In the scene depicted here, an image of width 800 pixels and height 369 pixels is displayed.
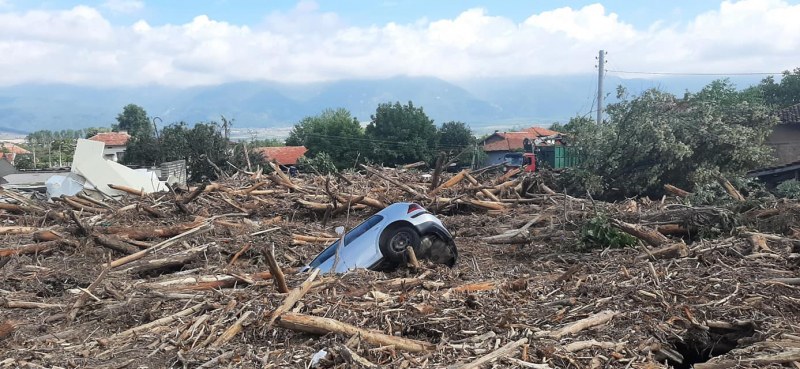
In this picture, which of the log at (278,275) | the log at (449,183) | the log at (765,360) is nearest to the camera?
the log at (765,360)

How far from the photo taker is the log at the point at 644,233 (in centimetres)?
802

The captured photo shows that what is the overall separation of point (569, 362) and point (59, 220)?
422 inches

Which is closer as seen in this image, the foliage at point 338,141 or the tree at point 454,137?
the foliage at point 338,141

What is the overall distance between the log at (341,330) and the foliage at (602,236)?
4666 millimetres

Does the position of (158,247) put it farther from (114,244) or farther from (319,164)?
(319,164)

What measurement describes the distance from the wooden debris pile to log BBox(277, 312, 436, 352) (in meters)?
0.01

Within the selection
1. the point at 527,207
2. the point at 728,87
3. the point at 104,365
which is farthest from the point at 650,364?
the point at 728,87

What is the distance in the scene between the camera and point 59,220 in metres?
11.6

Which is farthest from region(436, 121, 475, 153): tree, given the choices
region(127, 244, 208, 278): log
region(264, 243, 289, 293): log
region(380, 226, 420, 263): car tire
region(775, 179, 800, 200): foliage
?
region(264, 243, 289, 293): log

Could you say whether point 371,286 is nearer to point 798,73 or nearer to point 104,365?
point 104,365

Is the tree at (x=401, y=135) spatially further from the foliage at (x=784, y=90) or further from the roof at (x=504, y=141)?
the foliage at (x=784, y=90)

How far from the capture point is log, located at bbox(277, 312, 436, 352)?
4.20 meters

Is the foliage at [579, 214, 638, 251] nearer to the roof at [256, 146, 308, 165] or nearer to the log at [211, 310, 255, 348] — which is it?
the log at [211, 310, 255, 348]

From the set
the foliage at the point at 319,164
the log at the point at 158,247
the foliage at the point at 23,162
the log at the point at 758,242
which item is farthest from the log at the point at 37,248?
the foliage at the point at 23,162
